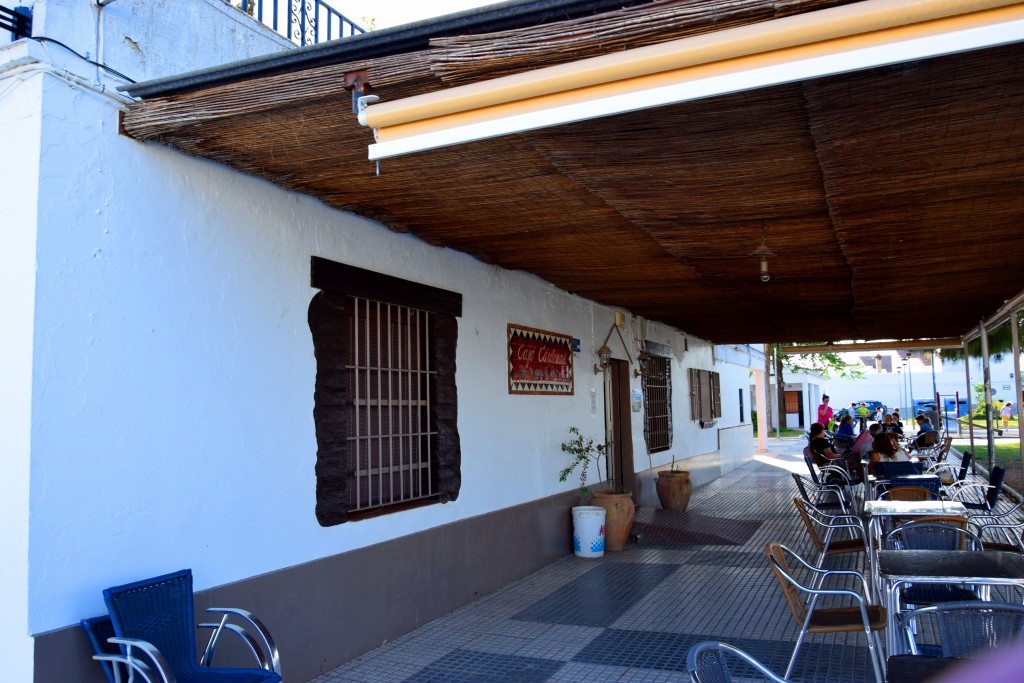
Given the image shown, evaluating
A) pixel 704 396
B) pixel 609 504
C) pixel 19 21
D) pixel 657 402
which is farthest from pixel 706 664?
pixel 704 396

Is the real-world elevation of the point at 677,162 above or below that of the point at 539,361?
above

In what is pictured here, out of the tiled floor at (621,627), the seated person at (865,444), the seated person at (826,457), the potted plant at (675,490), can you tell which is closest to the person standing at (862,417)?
the seated person at (826,457)

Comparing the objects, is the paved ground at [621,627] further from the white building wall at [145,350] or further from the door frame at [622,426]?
the door frame at [622,426]

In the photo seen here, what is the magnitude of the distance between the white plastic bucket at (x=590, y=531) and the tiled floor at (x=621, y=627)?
0.55 feet

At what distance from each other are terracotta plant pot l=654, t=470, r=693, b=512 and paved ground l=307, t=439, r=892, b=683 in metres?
1.91

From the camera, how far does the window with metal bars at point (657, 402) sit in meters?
10.7

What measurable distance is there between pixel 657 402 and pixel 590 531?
14.0 feet

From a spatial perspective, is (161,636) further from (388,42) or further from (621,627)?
(621,627)

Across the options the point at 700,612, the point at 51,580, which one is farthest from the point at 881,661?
the point at 51,580

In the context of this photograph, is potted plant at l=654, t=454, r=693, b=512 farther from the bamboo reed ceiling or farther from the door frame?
the bamboo reed ceiling

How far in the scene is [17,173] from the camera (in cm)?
323

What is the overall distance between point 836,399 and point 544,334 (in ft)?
123

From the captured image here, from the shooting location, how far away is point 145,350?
11.6ft

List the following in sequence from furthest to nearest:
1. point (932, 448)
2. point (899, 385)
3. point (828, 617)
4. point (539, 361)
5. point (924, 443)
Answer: point (899, 385)
point (924, 443)
point (932, 448)
point (539, 361)
point (828, 617)
